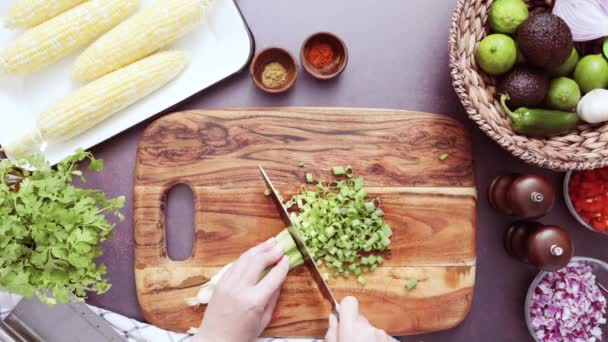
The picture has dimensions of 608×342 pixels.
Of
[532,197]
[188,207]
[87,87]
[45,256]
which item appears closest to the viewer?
[45,256]

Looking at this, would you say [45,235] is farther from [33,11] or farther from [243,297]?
[33,11]

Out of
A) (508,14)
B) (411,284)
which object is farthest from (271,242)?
(508,14)

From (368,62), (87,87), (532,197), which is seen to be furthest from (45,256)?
(532,197)

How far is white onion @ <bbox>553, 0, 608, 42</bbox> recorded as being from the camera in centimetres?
153

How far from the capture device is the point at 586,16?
5.02 ft

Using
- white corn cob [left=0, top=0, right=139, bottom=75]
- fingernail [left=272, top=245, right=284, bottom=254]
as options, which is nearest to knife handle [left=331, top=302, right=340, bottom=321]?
fingernail [left=272, top=245, right=284, bottom=254]

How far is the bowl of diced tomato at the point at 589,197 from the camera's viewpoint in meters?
1.68

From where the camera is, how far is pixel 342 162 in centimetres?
171

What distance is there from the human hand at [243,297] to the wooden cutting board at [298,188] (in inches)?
4.0

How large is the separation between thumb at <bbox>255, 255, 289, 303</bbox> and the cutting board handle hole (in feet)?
1.08

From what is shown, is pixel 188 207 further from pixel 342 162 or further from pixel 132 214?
pixel 342 162

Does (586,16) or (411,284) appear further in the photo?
(411,284)

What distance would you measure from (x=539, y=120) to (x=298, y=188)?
739 mm

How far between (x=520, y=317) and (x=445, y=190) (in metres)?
0.55
